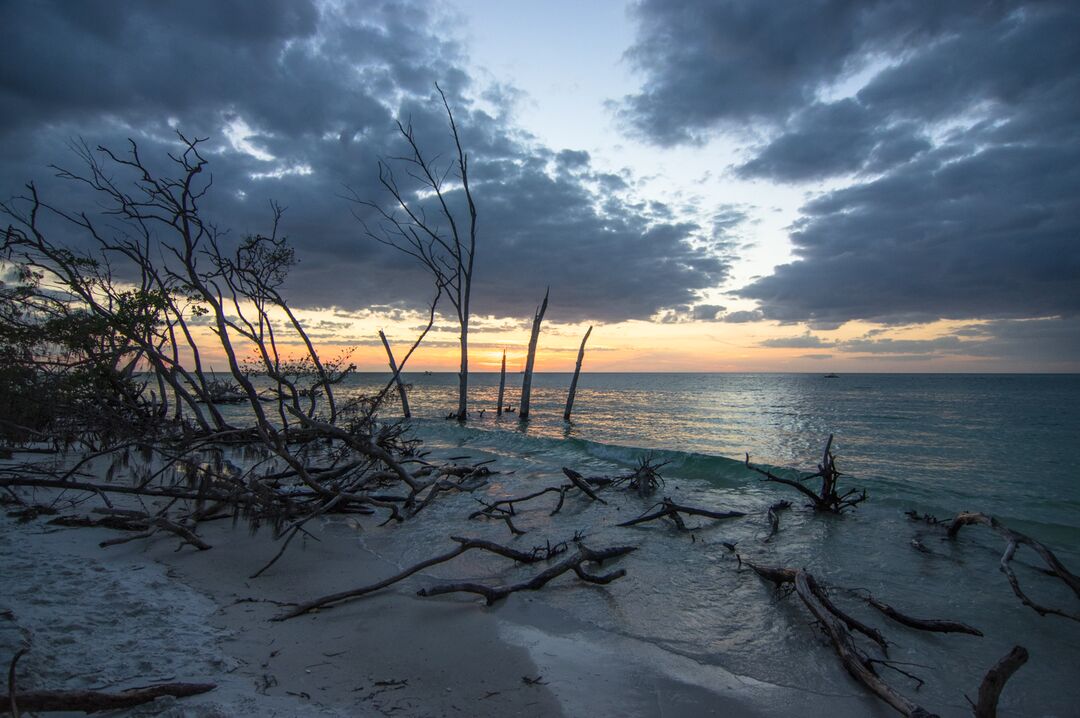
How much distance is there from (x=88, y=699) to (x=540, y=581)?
373 cm

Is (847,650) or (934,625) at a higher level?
(847,650)

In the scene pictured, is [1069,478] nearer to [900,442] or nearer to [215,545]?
[900,442]

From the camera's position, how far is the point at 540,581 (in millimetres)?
5418

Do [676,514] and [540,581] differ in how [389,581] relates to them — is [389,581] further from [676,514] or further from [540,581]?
[676,514]

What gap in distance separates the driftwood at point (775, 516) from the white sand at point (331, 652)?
173 inches

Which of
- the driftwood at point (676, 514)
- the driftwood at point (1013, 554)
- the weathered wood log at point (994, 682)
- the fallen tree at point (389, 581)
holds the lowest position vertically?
the driftwood at point (676, 514)

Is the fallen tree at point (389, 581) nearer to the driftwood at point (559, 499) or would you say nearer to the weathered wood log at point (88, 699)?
the weathered wood log at point (88, 699)

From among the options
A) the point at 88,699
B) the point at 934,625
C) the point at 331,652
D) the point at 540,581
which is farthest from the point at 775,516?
the point at 88,699

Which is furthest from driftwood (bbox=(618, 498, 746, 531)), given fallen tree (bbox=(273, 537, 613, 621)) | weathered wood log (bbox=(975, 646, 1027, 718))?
weathered wood log (bbox=(975, 646, 1027, 718))

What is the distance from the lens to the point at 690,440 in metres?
21.7

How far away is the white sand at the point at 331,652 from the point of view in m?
3.20

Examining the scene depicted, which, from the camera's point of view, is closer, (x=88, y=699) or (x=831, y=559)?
(x=88, y=699)

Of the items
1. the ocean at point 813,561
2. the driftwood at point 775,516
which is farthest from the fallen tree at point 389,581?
the driftwood at point 775,516

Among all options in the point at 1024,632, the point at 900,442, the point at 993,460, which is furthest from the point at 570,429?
the point at 1024,632
